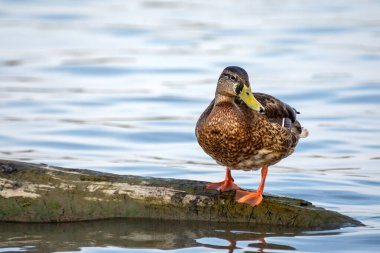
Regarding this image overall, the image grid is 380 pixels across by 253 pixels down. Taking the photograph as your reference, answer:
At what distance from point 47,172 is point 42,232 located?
412 mm

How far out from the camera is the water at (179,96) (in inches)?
282

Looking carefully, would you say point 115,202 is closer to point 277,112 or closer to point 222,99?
point 222,99

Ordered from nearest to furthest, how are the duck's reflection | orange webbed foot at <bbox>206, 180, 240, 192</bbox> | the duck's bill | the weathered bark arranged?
the duck's reflection
the weathered bark
the duck's bill
orange webbed foot at <bbox>206, 180, 240, 192</bbox>

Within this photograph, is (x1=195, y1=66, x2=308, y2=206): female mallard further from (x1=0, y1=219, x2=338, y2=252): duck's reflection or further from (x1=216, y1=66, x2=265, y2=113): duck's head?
(x1=0, y1=219, x2=338, y2=252): duck's reflection

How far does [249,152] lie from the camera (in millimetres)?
7320

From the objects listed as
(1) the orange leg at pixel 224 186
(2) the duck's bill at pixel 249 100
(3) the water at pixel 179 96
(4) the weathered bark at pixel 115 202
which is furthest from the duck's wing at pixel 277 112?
(3) the water at pixel 179 96

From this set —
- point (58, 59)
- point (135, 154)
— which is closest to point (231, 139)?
point (135, 154)

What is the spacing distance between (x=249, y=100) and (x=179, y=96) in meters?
6.07

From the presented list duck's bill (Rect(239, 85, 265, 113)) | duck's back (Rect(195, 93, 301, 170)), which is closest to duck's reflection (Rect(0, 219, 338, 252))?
duck's back (Rect(195, 93, 301, 170))

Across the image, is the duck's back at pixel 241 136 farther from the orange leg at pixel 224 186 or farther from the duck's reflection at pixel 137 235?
the duck's reflection at pixel 137 235

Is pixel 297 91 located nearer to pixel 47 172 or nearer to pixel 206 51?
pixel 206 51

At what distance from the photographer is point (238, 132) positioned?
7285 millimetres

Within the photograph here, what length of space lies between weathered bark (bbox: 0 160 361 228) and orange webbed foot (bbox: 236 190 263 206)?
0.18 ft

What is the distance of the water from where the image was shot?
23.5ft
